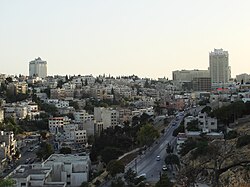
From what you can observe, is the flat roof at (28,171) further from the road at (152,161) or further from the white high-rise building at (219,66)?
the white high-rise building at (219,66)

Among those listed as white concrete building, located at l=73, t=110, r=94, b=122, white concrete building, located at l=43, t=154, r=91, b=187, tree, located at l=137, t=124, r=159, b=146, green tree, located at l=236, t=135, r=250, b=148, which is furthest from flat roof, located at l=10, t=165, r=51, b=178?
white concrete building, located at l=73, t=110, r=94, b=122

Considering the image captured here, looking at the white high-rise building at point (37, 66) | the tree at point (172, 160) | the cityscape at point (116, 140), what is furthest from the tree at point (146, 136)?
the white high-rise building at point (37, 66)

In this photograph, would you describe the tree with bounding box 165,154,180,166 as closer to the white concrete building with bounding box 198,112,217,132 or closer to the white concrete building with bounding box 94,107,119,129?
the white concrete building with bounding box 198,112,217,132

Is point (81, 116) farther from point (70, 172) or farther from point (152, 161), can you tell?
point (70, 172)

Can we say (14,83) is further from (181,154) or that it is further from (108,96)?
(181,154)

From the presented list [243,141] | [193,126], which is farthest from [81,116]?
[243,141]
